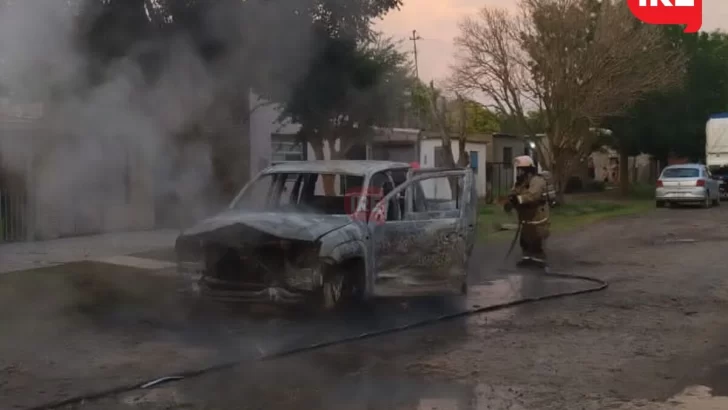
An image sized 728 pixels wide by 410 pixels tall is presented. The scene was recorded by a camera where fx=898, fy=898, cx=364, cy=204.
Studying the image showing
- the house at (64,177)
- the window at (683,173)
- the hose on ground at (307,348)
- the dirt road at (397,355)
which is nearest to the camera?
the hose on ground at (307,348)

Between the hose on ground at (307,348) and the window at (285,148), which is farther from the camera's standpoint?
the window at (285,148)

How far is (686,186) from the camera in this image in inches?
1115

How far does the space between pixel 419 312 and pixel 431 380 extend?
2.82 m

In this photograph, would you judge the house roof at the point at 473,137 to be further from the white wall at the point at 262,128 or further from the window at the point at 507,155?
the white wall at the point at 262,128

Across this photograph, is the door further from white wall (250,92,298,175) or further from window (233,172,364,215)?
white wall (250,92,298,175)

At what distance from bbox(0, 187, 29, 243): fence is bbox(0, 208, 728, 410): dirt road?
3.20ft

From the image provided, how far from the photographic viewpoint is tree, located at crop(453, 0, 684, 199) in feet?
83.8

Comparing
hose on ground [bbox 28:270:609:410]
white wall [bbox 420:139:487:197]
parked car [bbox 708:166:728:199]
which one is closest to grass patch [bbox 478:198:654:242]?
white wall [bbox 420:139:487:197]

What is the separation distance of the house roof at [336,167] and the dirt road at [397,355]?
59.7 inches

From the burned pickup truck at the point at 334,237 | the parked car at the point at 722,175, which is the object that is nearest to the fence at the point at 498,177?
the parked car at the point at 722,175

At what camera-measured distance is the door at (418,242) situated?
9.09 m

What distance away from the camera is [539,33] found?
84.7 feet

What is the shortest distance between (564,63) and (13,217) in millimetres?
17942

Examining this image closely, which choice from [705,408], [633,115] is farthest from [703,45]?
[705,408]
